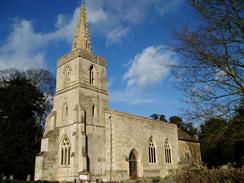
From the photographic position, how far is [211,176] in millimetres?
7195

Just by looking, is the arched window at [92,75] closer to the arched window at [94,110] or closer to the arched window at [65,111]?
the arched window at [94,110]

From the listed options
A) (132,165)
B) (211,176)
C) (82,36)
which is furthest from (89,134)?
(211,176)

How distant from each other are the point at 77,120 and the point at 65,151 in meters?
3.12

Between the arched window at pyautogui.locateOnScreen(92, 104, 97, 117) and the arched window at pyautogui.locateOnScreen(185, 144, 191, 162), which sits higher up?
the arched window at pyautogui.locateOnScreen(92, 104, 97, 117)

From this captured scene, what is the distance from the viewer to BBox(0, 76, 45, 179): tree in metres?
23.3

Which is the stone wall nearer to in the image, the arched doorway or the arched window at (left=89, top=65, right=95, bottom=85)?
the arched doorway

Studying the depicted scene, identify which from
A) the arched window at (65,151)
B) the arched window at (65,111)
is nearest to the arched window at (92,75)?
the arched window at (65,111)

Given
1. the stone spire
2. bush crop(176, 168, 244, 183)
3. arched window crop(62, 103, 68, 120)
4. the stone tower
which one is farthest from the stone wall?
bush crop(176, 168, 244, 183)

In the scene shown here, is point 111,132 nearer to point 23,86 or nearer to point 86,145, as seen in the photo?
point 86,145

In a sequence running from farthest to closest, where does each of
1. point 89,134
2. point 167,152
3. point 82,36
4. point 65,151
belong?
point 167,152, point 82,36, point 89,134, point 65,151

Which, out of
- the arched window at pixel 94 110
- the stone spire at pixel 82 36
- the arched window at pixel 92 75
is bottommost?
the arched window at pixel 94 110

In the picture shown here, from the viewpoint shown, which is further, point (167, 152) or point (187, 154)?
point (187, 154)

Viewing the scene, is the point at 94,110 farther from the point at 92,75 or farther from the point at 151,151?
the point at 151,151

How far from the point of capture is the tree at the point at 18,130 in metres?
23.3
